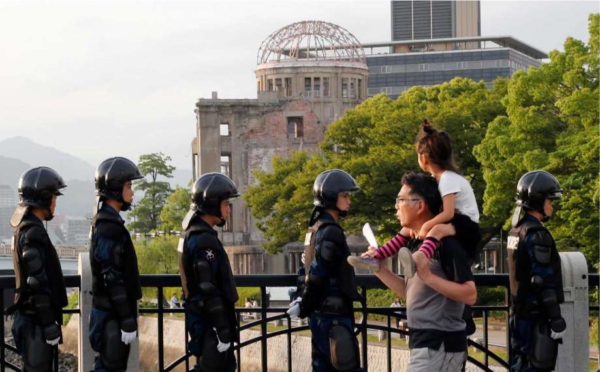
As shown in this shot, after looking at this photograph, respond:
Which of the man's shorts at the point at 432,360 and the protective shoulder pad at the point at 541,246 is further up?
the protective shoulder pad at the point at 541,246

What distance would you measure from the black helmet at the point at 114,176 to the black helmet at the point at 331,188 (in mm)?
1593

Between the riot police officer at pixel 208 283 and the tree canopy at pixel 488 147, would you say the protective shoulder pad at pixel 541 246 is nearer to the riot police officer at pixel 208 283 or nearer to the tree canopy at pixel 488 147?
the riot police officer at pixel 208 283

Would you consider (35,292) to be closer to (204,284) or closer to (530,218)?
(204,284)

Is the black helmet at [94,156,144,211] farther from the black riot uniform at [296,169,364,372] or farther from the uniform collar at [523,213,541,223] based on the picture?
the uniform collar at [523,213,541,223]

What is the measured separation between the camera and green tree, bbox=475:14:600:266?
38.9m

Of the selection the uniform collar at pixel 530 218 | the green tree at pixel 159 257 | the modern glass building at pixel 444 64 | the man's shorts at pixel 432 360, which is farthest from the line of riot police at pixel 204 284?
the modern glass building at pixel 444 64

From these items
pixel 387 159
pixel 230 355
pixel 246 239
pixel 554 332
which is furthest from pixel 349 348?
pixel 246 239

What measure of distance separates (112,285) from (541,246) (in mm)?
3706

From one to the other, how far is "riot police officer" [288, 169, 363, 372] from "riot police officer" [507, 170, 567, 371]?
4.59ft

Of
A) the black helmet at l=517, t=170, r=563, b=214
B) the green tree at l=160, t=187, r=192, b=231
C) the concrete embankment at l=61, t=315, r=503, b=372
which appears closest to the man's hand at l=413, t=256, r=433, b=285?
the black helmet at l=517, t=170, r=563, b=214

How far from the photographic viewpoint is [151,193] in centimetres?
11456

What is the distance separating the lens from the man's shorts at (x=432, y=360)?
30.7 feet

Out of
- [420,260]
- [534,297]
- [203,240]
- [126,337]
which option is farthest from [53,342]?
[534,297]

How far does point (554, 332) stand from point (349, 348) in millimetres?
1760
